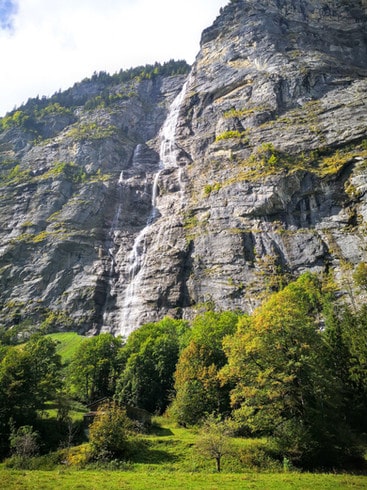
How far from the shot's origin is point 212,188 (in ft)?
284

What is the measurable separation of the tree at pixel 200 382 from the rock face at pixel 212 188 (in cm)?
1979

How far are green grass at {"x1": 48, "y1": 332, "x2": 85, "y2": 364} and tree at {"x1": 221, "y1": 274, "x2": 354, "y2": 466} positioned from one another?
43.7 m

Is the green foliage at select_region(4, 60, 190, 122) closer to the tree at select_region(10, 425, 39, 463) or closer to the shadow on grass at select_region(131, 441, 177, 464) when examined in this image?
→ the tree at select_region(10, 425, 39, 463)

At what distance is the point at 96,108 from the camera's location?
506 ft

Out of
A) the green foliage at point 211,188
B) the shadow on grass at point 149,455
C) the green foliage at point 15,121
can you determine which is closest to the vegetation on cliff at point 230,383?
the shadow on grass at point 149,455

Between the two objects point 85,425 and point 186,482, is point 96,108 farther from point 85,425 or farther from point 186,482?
point 186,482

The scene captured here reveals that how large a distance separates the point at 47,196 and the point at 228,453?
9616 cm

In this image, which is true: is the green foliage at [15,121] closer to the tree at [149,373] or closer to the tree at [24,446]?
the tree at [149,373]

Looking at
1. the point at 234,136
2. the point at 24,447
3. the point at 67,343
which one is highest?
the point at 234,136

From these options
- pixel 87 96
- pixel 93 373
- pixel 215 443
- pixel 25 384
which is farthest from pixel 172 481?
pixel 87 96

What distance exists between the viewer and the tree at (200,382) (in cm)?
3831

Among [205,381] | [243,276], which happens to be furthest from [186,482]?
[243,276]

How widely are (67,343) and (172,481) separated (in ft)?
182

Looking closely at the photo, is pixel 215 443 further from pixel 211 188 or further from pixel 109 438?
pixel 211 188
